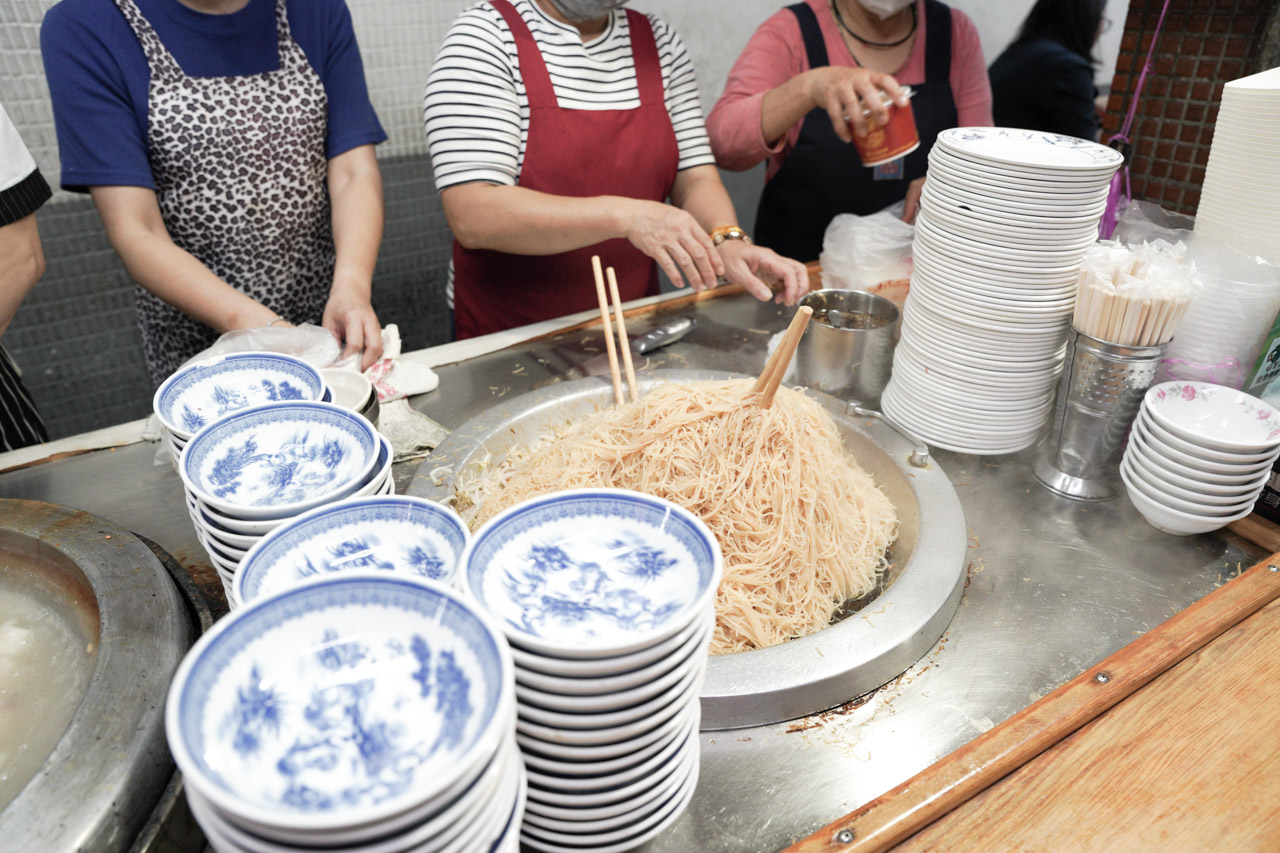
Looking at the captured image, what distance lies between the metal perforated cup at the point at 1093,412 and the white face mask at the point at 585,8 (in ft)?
5.72

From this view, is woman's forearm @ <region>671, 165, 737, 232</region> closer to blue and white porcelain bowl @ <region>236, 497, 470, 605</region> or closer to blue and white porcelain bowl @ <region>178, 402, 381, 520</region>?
blue and white porcelain bowl @ <region>178, 402, 381, 520</region>

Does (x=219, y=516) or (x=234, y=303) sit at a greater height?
(x=219, y=516)

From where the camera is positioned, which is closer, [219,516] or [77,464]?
[219,516]

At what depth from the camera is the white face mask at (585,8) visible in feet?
8.09

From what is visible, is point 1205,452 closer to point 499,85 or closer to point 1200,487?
point 1200,487

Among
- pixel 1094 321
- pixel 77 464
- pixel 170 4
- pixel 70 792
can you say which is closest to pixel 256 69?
pixel 170 4

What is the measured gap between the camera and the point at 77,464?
5.92ft

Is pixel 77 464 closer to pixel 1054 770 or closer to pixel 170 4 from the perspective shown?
pixel 170 4

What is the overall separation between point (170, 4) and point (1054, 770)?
116 inches

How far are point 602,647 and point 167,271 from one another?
2058mm

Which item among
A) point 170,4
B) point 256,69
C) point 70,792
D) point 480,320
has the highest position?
point 170,4

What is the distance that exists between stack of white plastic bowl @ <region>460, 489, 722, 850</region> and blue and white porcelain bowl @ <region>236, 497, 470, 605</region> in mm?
82

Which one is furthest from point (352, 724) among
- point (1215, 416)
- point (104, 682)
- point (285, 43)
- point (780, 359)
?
point (285, 43)

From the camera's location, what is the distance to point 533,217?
243 cm
